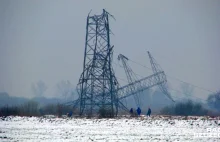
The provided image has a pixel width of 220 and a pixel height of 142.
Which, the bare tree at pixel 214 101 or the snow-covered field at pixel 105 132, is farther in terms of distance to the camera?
the bare tree at pixel 214 101

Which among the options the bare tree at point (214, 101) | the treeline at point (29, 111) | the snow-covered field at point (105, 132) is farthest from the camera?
the bare tree at point (214, 101)

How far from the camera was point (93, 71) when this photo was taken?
5438cm

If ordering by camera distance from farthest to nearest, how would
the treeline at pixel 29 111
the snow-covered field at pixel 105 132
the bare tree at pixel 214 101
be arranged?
the bare tree at pixel 214 101, the treeline at pixel 29 111, the snow-covered field at pixel 105 132

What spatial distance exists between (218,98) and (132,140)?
253 feet

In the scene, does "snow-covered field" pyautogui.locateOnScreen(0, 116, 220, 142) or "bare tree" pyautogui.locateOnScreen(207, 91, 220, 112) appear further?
"bare tree" pyautogui.locateOnScreen(207, 91, 220, 112)

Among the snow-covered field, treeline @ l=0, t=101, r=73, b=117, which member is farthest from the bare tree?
the snow-covered field

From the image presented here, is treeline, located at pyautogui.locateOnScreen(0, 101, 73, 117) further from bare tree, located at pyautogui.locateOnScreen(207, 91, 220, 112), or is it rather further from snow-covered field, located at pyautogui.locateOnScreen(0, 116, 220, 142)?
bare tree, located at pyautogui.locateOnScreen(207, 91, 220, 112)

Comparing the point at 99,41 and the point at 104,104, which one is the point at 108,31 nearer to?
the point at 99,41

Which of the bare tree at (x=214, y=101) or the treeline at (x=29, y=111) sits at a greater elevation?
the bare tree at (x=214, y=101)

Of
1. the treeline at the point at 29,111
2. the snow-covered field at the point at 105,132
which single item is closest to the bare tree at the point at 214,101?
the treeline at the point at 29,111

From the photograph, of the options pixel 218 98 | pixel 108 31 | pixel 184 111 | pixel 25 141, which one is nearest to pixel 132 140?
pixel 25 141

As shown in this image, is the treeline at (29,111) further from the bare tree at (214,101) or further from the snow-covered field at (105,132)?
the bare tree at (214,101)

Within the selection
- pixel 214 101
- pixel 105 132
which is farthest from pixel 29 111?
pixel 214 101

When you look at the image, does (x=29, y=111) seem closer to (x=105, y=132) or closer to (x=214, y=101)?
(x=105, y=132)
